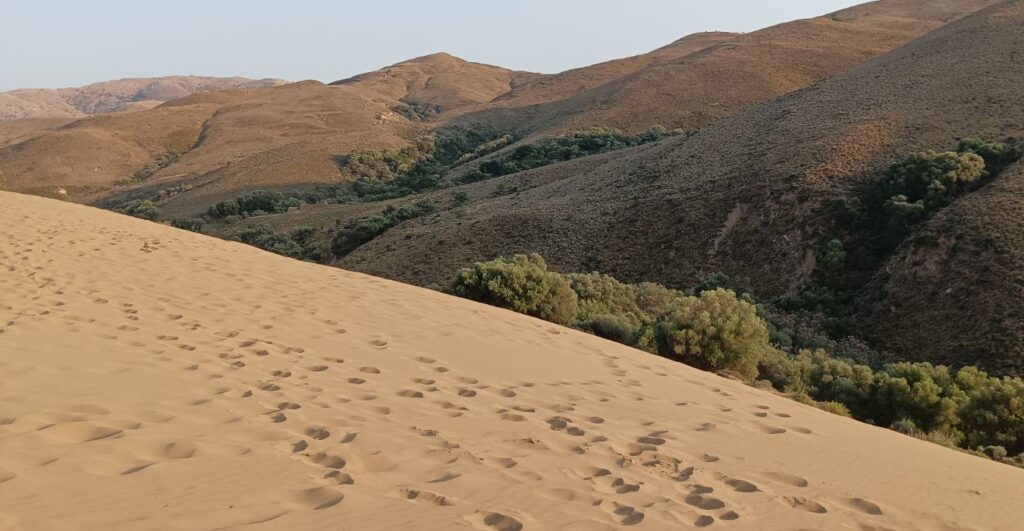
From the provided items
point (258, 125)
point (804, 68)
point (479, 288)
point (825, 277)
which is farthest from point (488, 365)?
point (258, 125)

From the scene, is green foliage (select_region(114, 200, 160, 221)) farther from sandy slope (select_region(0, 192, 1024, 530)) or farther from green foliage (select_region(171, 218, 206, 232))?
sandy slope (select_region(0, 192, 1024, 530))

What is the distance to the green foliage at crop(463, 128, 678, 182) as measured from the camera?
49.0 metres

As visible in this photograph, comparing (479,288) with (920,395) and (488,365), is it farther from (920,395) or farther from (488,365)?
(920,395)

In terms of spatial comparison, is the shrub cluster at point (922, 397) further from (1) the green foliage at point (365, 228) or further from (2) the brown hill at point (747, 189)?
(1) the green foliage at point (365, 228)

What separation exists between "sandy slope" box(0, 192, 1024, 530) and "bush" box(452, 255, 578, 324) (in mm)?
4285

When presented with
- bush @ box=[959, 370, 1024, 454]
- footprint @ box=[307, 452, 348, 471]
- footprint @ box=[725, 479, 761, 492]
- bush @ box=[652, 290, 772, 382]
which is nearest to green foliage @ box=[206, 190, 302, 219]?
bush @ box=[652, 290, 772, 382]

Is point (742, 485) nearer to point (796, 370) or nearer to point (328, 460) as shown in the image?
point (328, 460)

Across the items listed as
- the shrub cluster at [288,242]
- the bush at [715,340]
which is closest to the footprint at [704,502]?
the bush at [715,340]

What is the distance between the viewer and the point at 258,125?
3051 inches

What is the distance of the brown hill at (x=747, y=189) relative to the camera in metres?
24.0

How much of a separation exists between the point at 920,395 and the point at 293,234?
1177 inches

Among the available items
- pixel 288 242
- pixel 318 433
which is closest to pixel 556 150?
pixel 288 242

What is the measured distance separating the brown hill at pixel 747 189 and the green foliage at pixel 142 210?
19062 millimetres

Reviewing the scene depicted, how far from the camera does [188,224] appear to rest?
37781 mm
